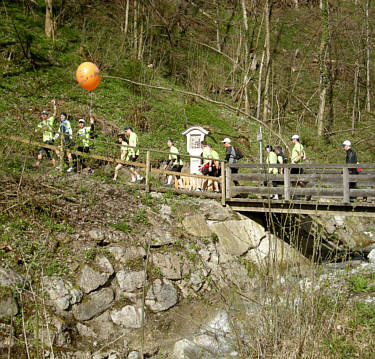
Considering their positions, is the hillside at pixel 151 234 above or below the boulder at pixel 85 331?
above

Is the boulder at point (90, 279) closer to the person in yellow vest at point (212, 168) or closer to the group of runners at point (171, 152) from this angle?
the group of runners at point (171, 152)

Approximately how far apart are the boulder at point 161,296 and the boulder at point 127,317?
377 millimetres

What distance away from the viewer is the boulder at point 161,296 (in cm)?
706

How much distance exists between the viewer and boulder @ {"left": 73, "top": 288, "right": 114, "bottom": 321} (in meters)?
6.30

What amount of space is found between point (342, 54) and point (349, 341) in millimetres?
28378

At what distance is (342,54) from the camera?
28.9 meters

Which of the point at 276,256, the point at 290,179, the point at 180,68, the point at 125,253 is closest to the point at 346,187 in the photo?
the point at 290,179

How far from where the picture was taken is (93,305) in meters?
6.50

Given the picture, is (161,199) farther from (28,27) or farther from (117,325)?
(28,27)

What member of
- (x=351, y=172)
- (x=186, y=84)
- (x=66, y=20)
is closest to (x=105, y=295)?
(x=351, y=172)

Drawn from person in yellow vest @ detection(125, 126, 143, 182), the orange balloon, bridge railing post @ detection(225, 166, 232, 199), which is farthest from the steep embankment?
the orange balloon

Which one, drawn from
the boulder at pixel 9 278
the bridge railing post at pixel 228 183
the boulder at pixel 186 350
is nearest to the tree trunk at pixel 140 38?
the bridge railing post at pixel 228 183

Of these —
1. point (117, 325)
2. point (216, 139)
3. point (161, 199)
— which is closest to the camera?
point (117, 325)

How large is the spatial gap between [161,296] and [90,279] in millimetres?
1325
